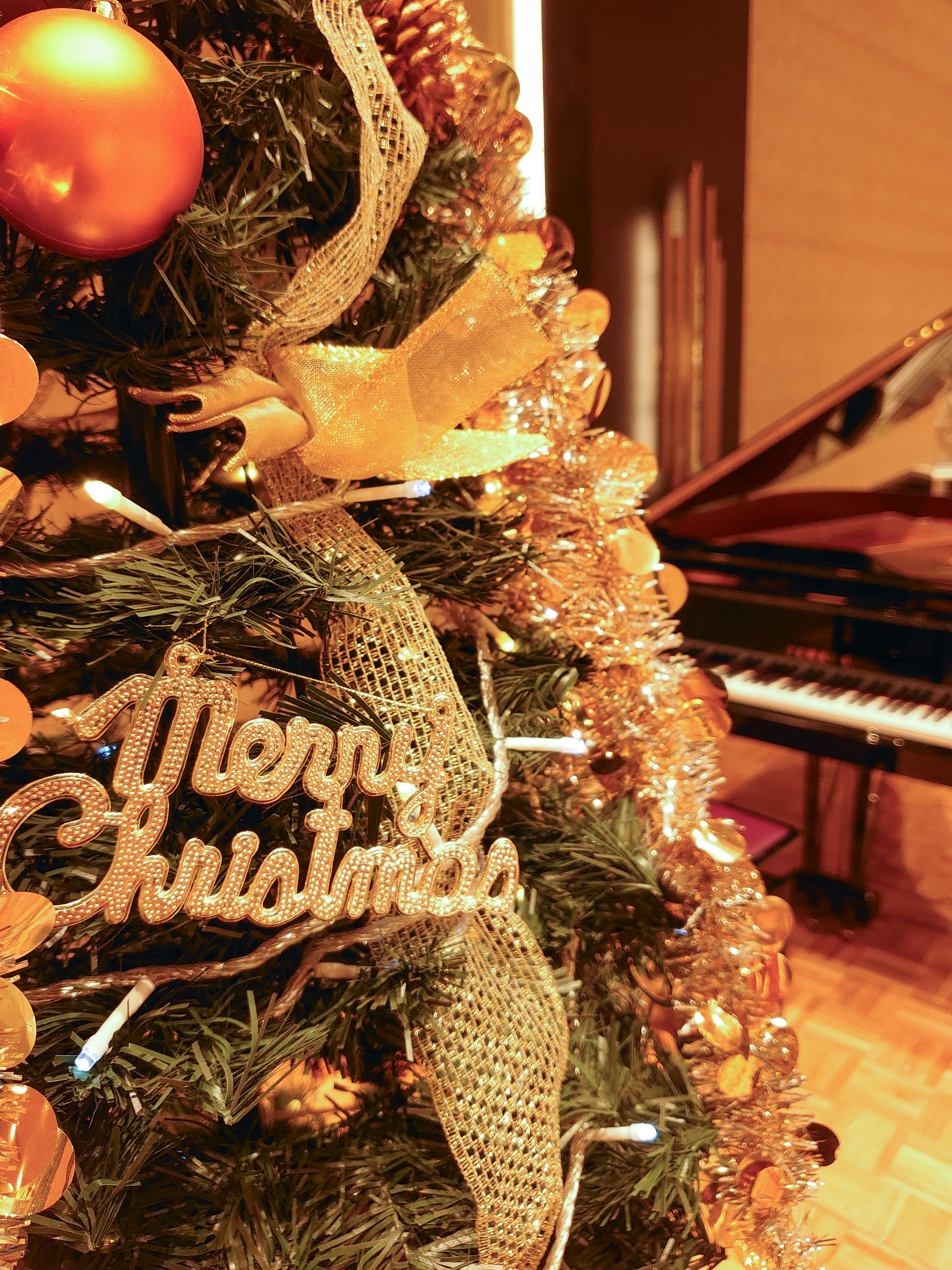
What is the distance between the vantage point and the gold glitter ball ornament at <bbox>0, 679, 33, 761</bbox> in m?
0.32

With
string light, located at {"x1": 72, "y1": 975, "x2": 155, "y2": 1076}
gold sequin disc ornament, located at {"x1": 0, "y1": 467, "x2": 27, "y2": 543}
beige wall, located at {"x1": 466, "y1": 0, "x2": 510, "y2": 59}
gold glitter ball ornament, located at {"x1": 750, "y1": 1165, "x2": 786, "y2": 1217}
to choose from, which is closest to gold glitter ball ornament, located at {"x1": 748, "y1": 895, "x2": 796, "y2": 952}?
gold glitter ball ornament, located at {"x1": 750, "y1": 1165, "x2": 786, "y2": 1217}

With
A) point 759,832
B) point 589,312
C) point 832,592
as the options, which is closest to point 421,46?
point 589,312

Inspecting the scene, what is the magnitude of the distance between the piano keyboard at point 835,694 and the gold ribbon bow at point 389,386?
106cm

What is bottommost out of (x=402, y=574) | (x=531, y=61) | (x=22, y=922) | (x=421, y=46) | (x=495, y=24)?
(x=22, y=922)

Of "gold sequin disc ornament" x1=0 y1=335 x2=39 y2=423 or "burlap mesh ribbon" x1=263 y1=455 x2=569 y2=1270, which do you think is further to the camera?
"burlap mesh ribbon" x1=263 y1=455 x2=569 y2=1270

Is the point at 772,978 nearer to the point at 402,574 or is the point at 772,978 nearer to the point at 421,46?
the point at 402,574

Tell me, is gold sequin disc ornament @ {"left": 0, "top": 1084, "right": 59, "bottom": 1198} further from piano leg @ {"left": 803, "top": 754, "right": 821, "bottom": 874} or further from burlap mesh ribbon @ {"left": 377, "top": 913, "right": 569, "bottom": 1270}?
piano leg @ {"left": 803, "top": 754, "right": 821, "bottom": 874}

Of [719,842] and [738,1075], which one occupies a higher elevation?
[719,842]

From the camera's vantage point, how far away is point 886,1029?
160cm

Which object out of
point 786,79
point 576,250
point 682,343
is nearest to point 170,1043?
point 576,250

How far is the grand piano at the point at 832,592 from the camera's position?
60.2 inches

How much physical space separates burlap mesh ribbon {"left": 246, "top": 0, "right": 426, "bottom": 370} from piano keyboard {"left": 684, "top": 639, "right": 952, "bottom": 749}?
1084mm

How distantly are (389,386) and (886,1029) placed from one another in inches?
65.3

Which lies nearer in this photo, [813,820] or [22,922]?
[22,922]
